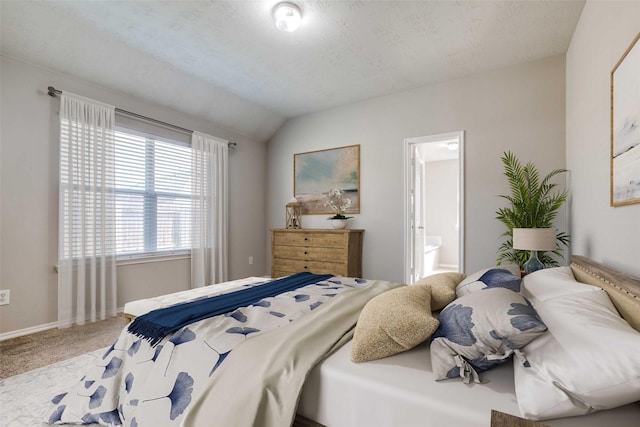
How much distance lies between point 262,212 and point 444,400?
4.61 meters

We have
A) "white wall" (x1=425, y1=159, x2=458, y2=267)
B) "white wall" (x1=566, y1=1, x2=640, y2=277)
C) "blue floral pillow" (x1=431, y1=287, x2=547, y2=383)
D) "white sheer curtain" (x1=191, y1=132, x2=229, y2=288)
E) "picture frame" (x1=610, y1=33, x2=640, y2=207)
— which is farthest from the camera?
"white wall" (x1=425, y1=159, x2=458, y2=267)

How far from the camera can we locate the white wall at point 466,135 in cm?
325

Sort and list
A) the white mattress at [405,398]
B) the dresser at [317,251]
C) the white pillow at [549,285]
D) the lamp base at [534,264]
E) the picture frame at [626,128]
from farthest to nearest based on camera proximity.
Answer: the dresser at [317,251], the lamp base at [534,264], the picture frame at [626,128], the white pillow at [549,285], the white mattress at [405,398]

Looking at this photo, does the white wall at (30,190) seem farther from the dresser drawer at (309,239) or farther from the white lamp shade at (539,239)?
the white lamp shade at (539,239)

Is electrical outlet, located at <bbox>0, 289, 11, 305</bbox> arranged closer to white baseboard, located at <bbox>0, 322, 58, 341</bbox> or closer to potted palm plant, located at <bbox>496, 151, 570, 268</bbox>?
white baseboard, located at <bbox>0, 322, 58, 341</bbox>

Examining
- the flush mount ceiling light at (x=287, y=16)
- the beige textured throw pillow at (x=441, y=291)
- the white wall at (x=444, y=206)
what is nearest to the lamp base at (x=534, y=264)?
the beige textured throw pillow at (x=441, y=291)

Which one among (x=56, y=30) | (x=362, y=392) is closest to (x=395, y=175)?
(x=362, y=392)

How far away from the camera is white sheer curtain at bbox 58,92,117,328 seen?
2.95 metres

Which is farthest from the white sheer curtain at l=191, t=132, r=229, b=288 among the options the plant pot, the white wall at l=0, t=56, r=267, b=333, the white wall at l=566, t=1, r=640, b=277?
the white wall at l=566, t=1, r=640, b=277

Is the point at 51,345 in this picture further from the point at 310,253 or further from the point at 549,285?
Result: the point at 549,285

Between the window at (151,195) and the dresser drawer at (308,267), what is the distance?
4.14ft

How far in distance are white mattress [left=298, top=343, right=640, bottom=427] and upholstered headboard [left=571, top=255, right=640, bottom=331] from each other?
0.35m

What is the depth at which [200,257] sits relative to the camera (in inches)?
163

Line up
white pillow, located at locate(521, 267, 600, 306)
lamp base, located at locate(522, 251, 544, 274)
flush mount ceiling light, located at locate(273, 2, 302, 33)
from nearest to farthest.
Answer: white pillow, located at locate(521, 267, 600, 306) < flush mount ceiling light, located at locate(273, 2, 302, 33) < lamp base, located at locate(522, 251, 544, 274)
